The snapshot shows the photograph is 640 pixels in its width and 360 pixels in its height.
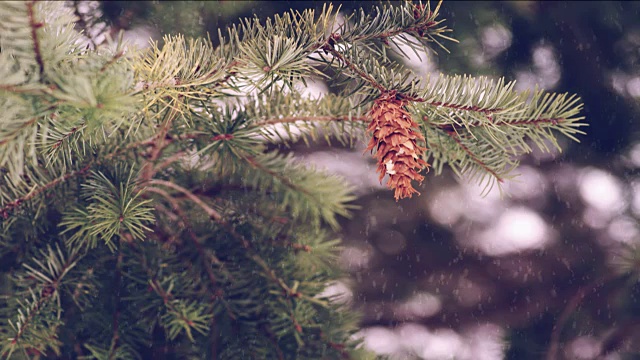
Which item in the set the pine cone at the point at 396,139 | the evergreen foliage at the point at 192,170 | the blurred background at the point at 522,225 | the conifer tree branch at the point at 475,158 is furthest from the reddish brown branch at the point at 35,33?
the blurred background at the point at 522,225

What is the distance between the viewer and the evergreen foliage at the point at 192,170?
0.37m

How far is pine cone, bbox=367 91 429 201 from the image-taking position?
467 millimetres

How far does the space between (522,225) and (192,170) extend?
0.95 m

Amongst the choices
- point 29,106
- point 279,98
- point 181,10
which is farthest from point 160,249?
point 181,10

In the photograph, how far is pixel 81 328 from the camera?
1.98ft

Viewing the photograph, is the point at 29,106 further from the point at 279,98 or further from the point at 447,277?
the point at 447,277

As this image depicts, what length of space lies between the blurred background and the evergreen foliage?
44cm

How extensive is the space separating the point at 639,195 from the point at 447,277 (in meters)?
0.48

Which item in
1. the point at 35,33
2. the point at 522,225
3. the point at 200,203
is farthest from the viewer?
the point at 522,225

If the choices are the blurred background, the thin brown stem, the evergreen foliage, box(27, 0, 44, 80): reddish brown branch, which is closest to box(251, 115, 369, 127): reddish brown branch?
the evergreen foliage

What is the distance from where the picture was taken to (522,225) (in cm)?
141

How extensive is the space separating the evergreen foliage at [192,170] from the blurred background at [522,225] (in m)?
0.44

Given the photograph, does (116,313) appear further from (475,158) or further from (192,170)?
(475,158)

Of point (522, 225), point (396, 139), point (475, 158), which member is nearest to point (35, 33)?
point (396, 139)
